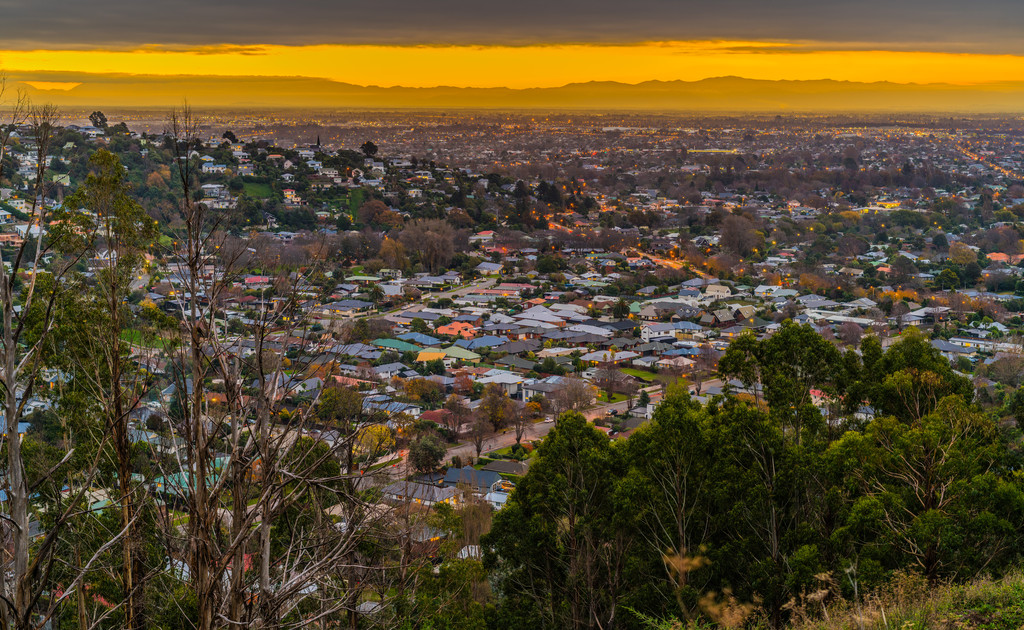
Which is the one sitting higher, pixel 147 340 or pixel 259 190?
pixel 147 340

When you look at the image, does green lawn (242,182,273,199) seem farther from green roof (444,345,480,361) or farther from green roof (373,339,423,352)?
green roof (444,345,480,361)

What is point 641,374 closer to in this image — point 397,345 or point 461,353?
point 461,353

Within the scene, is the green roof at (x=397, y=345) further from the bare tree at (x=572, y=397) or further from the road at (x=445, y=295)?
the bare tree at (x=572, y=397)

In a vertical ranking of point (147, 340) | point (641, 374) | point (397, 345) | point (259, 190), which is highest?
point (147, 340)

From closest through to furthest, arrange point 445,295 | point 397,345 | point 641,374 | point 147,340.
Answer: point 147,340 → point 641,374 → point 397,345 → point 445,295

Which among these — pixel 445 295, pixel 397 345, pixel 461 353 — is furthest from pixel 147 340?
pixel 445 295

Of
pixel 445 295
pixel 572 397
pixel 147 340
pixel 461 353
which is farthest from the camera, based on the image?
pixel 445 295

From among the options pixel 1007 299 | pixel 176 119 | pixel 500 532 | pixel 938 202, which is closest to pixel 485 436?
pixel 500 532

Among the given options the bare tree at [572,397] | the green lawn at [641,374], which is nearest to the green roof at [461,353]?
the bare tree at [572,397]

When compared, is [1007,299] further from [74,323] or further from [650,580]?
[74,323]
